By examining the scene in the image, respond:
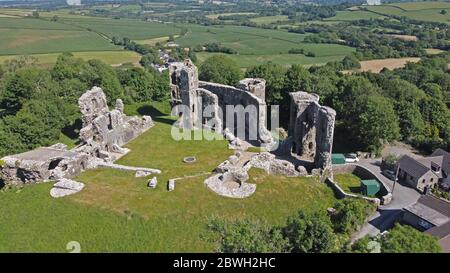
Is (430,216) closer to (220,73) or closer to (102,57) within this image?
(220,73)

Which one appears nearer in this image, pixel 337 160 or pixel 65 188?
pixel 65 188

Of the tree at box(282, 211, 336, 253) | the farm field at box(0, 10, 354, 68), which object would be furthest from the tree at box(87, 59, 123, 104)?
the tree at box(282, 211, 336, 253)

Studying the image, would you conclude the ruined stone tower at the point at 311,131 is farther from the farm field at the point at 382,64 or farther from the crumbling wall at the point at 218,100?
the farm field at the point at 382,64

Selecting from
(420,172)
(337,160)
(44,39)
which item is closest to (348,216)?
(337,160)

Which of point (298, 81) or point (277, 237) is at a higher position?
point (298, 81)

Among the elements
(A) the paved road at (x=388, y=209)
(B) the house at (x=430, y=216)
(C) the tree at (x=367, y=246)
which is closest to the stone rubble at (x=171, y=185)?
(C) the tree at (x=367, y=246)
